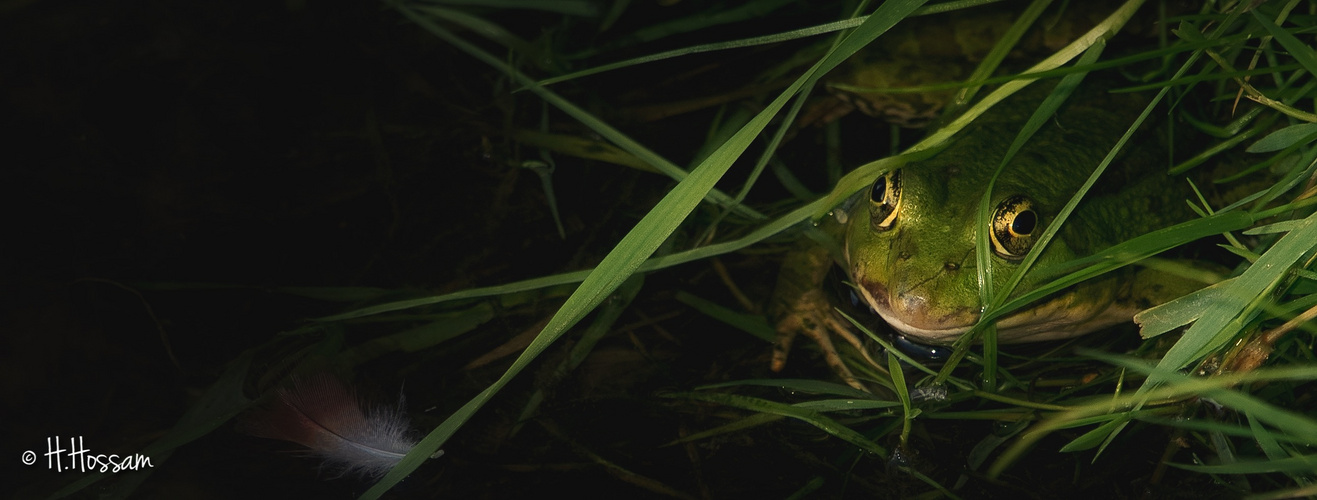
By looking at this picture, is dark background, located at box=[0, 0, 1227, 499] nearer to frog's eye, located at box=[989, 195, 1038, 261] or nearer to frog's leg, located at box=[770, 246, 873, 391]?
frog's leg, located at box=[770, 246, 873, 391]

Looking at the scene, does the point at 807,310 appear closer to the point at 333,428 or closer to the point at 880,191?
the point at 880,191

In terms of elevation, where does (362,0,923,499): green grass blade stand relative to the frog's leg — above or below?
above

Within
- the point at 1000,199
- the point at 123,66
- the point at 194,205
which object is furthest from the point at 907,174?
the point at 123,66

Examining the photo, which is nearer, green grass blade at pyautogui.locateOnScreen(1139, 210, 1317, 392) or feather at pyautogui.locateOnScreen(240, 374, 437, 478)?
green grass blade at pyautogui.locateOnScreen(1139, 210, 1317, 392)

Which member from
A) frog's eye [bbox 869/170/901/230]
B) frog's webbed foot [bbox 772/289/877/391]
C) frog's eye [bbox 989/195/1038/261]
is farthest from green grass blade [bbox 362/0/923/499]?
frog's webbed foot [bbox 772/289/877/391]

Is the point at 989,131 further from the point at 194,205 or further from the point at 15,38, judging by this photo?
the point at 15,38
